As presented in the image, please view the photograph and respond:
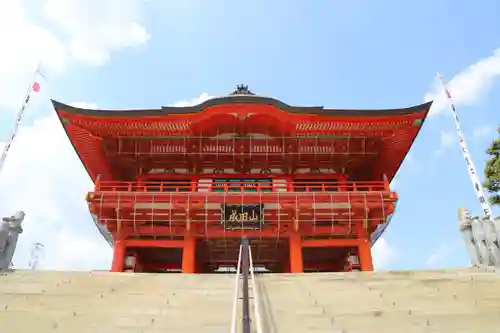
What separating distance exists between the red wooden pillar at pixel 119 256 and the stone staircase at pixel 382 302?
8503 millimetres

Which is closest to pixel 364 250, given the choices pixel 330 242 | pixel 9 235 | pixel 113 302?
pixel 330 242

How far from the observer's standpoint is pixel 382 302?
8125mm

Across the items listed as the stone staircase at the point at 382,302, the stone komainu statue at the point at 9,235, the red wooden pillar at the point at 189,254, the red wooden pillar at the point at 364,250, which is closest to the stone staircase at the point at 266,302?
the stone staircase at the point at 382,302

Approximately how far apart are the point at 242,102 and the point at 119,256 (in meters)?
8.57

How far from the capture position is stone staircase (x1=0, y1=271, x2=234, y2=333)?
22.6ft

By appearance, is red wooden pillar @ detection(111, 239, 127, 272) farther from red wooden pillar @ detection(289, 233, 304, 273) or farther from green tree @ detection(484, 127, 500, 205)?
green tree @ detection(484, 127, 500, 205)

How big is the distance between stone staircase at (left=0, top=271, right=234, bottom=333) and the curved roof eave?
8.20m

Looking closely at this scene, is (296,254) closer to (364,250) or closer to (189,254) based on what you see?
(364,250)

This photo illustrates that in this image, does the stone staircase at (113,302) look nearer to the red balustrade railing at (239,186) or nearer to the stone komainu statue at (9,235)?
the stone komainu statue at (9,235)

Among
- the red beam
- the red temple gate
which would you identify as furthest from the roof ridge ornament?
the red beam

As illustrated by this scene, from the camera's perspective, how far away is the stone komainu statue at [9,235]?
38.9 ft

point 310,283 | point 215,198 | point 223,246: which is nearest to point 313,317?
point 310,283

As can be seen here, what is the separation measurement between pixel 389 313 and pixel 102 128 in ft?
48.7

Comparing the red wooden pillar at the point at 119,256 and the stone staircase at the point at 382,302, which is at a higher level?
the red wooden pillar at the point at 119,256
